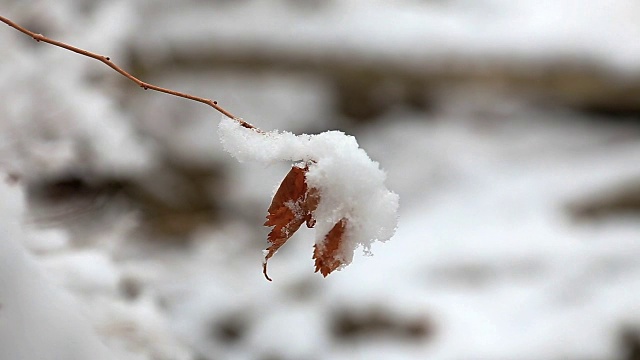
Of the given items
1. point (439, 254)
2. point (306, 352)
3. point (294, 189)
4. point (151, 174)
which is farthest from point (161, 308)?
point (439, 254)

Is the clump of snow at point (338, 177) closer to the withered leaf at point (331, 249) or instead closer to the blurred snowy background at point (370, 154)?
the withered leaf at point (331, 249)

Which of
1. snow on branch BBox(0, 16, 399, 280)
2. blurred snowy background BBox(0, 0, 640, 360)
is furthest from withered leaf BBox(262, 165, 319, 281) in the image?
blurred snowy background BBox(0, 0, 640, 360)

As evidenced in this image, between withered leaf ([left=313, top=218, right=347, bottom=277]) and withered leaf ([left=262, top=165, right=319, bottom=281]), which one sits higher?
withered leaf ([left=262, top=165, right=319, bottom=281])

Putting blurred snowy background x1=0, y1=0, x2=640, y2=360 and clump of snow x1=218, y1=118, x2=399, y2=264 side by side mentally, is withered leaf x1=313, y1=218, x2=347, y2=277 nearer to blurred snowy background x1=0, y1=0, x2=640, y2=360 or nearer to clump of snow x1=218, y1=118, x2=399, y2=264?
clump of snow x1=218, y1=118, x2=399, y2=264

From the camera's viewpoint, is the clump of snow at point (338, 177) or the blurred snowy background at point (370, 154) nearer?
the clump of snow at point (338, 177)

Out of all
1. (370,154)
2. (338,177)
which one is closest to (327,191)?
(338,177)

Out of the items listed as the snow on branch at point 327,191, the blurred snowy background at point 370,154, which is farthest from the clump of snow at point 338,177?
the blurred snowy background at point 370,154

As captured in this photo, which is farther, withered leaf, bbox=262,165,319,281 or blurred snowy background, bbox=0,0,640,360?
blurred snowy background, bbox=0,0,640,360
